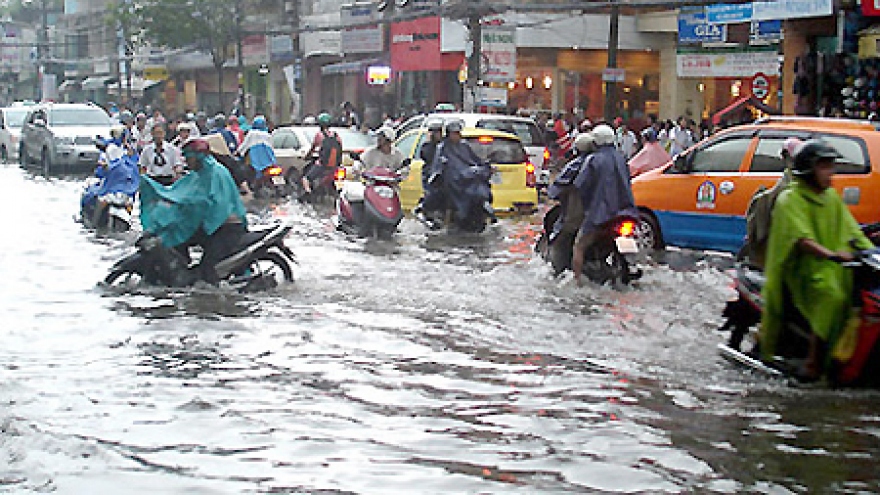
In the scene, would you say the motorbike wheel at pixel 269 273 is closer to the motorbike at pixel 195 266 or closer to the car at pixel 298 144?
the motorbike at pixel 195 266

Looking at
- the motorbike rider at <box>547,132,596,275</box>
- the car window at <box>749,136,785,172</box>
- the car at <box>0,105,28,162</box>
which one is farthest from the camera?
the car at <box>0,105,28,162</box>

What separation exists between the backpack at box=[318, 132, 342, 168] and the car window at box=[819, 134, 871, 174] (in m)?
11.0

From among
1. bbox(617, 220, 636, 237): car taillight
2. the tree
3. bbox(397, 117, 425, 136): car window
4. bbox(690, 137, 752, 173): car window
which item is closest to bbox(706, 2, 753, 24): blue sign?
bbox(397, 117, 425, 136): car window

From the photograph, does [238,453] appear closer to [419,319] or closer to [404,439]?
[404,439]

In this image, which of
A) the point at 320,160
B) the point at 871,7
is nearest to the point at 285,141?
the point at 320,160

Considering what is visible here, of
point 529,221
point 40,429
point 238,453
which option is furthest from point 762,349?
point 529,221

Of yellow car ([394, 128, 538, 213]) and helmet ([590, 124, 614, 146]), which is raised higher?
helmet ([590, 124, 614, 146])

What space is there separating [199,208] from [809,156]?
5888 mm

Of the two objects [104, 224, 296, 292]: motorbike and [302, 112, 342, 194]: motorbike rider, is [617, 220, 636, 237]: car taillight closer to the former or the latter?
[104, 224, 296, 292]: motorbike

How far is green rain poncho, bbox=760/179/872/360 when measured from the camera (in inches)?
282

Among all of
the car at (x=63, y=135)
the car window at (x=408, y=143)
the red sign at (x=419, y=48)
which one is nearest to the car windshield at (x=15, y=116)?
the car at (x=63, y=135)

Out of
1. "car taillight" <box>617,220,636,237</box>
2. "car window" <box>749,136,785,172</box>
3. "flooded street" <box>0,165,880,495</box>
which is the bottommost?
"flooded street" <box>0,165,880,495</box>

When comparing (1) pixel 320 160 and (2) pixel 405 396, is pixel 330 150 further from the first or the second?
(2) pixel 405 396

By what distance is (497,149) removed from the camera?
18031mm
